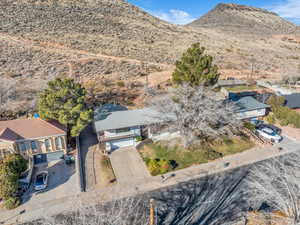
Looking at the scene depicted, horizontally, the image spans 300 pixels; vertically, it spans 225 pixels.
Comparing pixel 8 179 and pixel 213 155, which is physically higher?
pixel 8 179

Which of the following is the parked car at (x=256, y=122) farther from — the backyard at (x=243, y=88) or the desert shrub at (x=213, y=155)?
the backyard at (x=243, y=88)

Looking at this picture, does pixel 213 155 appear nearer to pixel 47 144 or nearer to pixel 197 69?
pixel 197 69

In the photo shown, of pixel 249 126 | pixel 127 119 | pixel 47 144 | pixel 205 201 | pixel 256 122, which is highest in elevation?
pixel 127 119

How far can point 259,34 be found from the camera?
333 ft

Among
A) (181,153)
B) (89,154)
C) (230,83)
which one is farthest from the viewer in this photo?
(230,83)

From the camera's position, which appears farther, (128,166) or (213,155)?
(213,155)

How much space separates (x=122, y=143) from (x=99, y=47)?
3927 cm

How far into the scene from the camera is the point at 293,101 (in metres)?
37.5

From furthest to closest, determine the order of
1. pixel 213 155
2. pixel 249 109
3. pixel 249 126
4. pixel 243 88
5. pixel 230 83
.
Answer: pixel 230 83, pixel 243 88, pixel 249 109, pixel 249 126, pixel 213 155

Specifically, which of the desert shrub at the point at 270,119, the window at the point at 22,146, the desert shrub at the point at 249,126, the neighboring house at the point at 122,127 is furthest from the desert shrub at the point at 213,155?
the window at the point at 22,146

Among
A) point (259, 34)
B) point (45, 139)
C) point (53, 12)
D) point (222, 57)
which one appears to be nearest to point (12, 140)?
point (45, 139)

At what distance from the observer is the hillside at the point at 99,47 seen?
47281 millimetres

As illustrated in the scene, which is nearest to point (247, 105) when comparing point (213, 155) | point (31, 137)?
point (213, 155)

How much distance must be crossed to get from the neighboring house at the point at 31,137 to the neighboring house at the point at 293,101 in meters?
38.8
